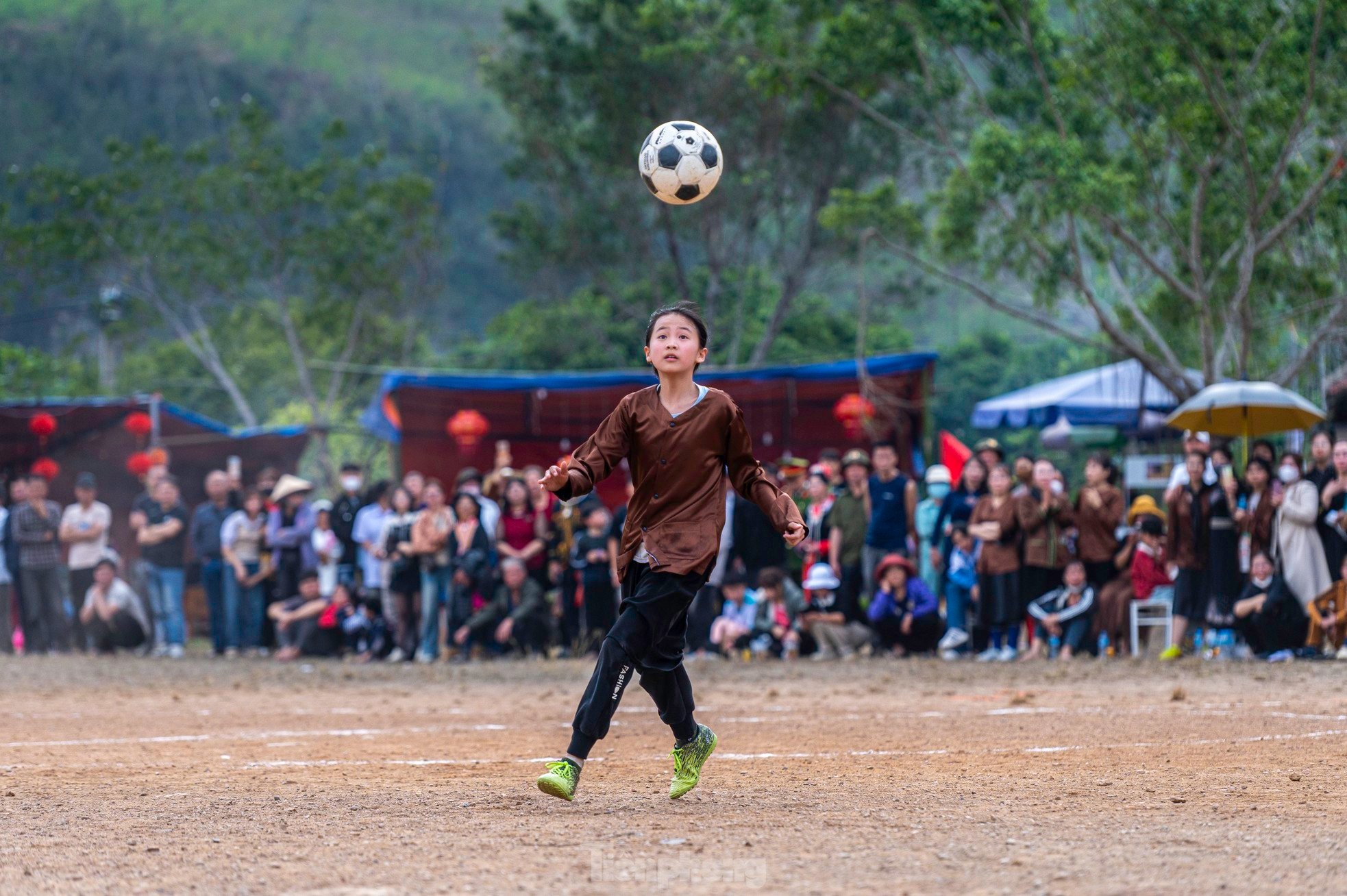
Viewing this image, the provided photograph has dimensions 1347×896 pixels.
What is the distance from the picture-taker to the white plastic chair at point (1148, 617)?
1402 cm

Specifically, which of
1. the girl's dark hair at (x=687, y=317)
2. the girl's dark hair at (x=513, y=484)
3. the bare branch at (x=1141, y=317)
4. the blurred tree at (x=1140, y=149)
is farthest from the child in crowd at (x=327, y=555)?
the girl's dark hair at (x=687, y=317)

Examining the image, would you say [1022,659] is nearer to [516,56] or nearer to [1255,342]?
[1255,342]

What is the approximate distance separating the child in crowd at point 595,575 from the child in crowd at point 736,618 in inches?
41.6

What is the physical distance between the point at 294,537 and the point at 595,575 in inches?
145

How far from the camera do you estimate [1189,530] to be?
44.8ft

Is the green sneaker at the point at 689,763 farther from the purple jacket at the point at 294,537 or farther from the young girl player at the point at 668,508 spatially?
the purple jacket at the point at 294,537

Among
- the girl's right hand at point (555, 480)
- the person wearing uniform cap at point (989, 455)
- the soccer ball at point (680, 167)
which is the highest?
the soccer ball at point (680, 167)

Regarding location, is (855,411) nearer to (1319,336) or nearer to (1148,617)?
(1319,336)

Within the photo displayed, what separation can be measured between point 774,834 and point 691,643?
34.0 feet

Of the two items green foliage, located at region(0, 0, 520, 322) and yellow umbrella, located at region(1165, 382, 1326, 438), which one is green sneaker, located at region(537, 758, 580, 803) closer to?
yellow umbrella, located at region(1165, 382, 1326, 438)

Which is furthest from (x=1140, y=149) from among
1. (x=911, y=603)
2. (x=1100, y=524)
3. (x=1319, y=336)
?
(x=911, y=603)

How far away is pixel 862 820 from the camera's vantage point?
5285 millimetres

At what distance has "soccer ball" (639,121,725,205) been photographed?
7.44m

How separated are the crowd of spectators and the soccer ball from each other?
489cm
